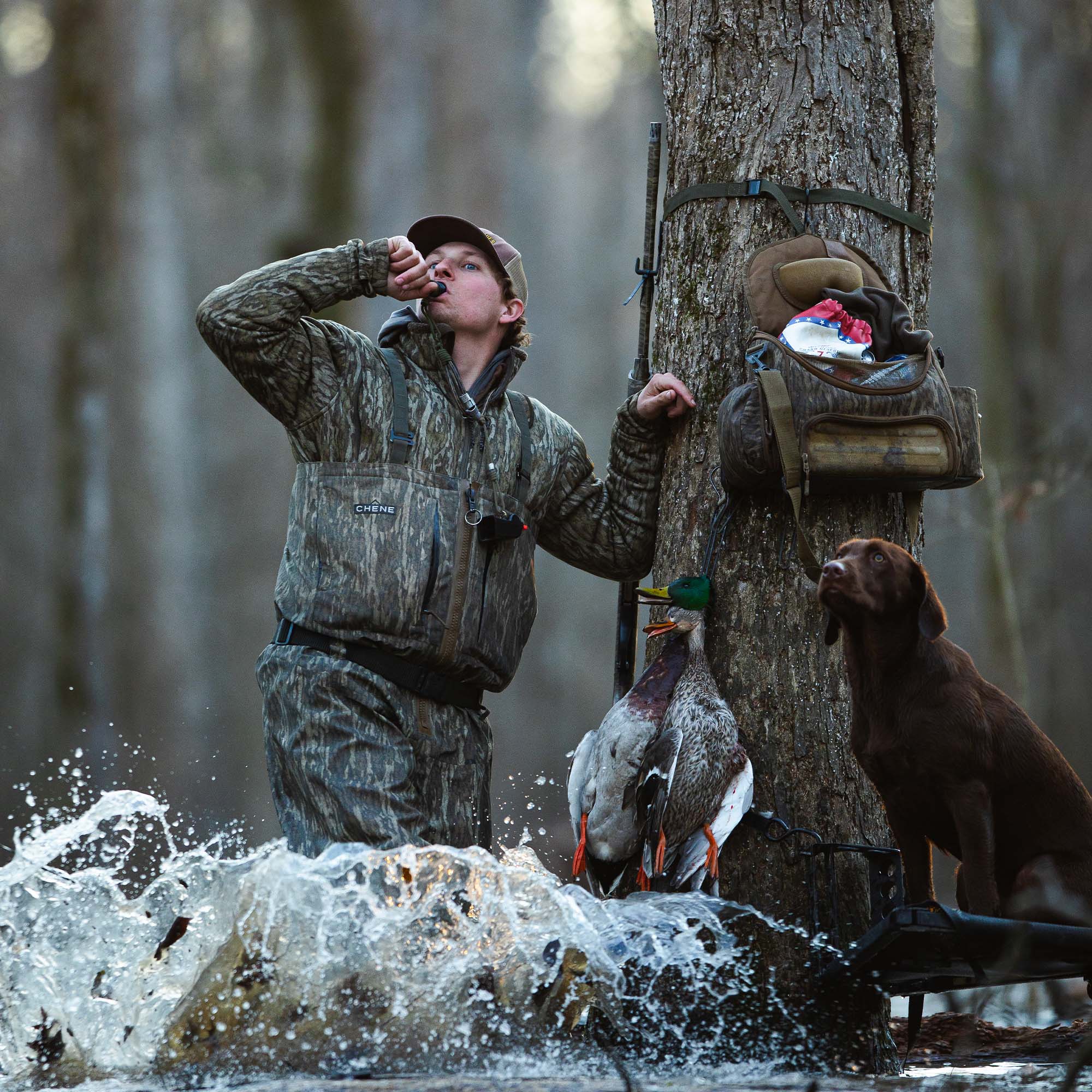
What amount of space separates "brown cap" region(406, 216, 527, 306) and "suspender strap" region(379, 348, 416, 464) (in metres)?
0.61

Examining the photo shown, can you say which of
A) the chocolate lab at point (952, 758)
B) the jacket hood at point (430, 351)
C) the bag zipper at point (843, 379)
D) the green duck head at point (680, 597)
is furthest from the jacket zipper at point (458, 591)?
the chocolate lab at point (952, 758)

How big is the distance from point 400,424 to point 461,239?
0.84m

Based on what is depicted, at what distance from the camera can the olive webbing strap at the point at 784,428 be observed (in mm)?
3557

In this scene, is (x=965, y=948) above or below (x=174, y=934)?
above

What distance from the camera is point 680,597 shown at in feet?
12.8

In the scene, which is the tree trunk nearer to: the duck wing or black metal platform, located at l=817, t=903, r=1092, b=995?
the duck wing

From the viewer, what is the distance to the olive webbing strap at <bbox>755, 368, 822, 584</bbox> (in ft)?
11.7

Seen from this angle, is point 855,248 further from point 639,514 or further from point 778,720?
point 778,720

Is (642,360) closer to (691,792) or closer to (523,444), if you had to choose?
(523,444)

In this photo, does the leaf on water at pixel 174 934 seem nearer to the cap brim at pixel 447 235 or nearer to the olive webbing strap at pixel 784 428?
the olive webbing strap at pixel 784 428

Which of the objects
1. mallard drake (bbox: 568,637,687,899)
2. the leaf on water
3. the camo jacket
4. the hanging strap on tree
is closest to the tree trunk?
the hanging strap on tree

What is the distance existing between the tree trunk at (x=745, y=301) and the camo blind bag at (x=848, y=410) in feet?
0.94

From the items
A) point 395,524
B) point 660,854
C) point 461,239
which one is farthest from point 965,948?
point 461,239

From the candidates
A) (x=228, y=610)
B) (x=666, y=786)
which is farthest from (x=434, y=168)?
(x=666, y=786)
